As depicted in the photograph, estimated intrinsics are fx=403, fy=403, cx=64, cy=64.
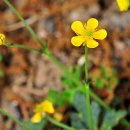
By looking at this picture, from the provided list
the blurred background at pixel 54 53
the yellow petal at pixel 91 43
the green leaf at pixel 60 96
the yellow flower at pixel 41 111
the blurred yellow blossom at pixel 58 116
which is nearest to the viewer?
the yellow petal at pixel 91 43

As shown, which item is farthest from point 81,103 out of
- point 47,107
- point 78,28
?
point 78,28


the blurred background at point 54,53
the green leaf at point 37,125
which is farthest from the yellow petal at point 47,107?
the blurred background at point 54,53

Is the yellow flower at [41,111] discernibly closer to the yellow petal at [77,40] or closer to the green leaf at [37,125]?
the green leaf at [37,125]

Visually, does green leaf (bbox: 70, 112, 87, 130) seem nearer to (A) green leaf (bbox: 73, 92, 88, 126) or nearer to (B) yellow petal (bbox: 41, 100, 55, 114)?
(A) green leaf (bbox: 73, 92, 88, 126)

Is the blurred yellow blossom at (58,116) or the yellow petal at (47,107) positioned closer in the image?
the yellow petal at (47,107)

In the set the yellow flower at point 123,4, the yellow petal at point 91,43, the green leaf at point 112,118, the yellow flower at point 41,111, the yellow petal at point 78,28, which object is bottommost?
the green leaf at point 112,118

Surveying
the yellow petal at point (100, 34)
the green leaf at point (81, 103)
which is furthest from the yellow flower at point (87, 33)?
the green leaf at point (81, 103)

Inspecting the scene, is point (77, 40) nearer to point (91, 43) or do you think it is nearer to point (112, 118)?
point (91, 43)

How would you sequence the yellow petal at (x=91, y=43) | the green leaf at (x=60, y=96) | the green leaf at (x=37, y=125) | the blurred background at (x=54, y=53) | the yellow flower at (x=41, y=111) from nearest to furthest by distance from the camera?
the yellow petal at (x=91, y=43) < the yellow flower at (x=41, y=111) < the green leaf at (x=37, y=125) < the green leaf at (x=60, y=96) < the blurred background at (x=54, y=53)

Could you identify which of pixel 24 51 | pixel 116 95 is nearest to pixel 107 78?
pixel 116 95

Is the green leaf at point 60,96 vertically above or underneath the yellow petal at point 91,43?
underneath
